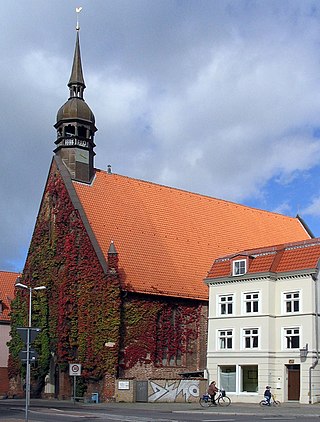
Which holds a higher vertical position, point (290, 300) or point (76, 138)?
point (76, 138)

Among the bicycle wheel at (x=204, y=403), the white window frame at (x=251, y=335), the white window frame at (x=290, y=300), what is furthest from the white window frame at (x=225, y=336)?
the bicycle wheel at (x=204, y=403)

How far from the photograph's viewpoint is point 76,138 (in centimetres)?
5925

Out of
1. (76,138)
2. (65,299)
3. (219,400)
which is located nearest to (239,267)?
(219,400)

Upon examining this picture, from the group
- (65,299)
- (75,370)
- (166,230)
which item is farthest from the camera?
(166,230)

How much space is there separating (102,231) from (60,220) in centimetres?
420

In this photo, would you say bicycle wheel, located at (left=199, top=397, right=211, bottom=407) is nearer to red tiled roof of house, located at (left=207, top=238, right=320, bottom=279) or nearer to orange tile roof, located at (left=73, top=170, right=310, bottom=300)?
red tiled roof of house, located at (left=207, top=238, right=320, bottom=279)

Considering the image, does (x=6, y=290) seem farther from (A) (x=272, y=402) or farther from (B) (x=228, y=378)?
(A) (x=272, y=402)

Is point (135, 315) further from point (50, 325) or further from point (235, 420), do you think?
point (235, 420)

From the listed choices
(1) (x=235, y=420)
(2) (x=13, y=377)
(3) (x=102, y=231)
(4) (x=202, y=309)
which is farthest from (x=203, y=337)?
(1) (x=235, y=420)

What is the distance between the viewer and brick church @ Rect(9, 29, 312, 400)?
51844 mm

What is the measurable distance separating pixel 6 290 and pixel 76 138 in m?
22.4

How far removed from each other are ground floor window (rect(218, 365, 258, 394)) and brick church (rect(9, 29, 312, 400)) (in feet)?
13.9

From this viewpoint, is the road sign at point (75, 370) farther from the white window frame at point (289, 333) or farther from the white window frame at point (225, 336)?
the white window frame at point (289, 333)

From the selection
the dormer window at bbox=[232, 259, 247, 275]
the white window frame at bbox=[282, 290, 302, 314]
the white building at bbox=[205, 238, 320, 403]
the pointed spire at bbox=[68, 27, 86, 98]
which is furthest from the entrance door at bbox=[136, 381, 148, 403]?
the pointed spire at bbox=[68, 27, 86, 98]
